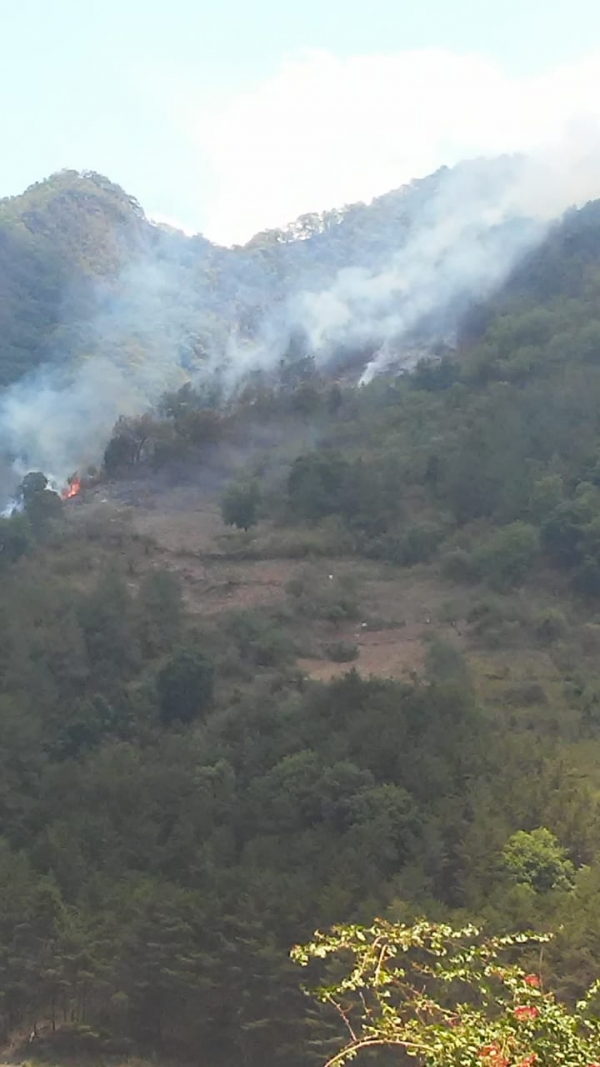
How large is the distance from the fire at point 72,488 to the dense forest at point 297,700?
42.9 inches

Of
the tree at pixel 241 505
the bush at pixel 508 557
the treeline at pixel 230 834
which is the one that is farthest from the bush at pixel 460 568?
the treeline at pixel 230 834

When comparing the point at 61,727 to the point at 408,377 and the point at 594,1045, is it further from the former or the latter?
the point at 408,377

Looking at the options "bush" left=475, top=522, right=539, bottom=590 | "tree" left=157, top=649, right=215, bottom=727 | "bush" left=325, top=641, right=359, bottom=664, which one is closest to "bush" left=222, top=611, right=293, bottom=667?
"bush" left=325, top=641, right=359, bottom=664

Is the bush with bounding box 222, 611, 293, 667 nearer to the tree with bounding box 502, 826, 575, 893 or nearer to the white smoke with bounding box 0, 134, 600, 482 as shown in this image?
the tree with bounding box 502, 826, 575, 893

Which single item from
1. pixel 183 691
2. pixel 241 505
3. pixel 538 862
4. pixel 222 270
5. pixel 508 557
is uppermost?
pixel 222 270

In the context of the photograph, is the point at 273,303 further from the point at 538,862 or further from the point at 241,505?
the point at 538,862

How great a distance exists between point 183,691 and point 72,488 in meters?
27.5

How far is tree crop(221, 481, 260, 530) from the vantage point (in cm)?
4325

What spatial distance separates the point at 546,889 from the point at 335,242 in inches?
3581

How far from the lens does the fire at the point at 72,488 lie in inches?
2075

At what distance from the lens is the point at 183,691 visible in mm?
28688

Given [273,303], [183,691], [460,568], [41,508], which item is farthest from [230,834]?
[273,303]

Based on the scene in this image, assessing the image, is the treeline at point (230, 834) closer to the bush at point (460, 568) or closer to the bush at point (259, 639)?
the bush at point (259, 639)

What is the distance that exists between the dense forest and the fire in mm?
1089
